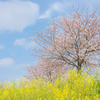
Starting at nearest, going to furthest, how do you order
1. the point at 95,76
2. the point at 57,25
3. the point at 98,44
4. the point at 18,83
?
the point at 95,76
the point at 18,83
the point at 98,44
the point at 57,25

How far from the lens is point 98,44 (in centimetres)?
1129

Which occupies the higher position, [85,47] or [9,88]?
[85,47]

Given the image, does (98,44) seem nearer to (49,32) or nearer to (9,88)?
(49,32)

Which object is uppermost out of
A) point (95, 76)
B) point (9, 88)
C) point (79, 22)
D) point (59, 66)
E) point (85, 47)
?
point (79, 22)

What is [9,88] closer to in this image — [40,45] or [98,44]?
[40,45]

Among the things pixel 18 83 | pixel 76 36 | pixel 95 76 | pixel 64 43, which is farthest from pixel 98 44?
pixel 18 83

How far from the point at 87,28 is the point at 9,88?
27.9 feet

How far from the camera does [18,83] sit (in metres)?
8.61

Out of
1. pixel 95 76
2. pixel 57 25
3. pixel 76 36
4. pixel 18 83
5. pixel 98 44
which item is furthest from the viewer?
pixel 57 25

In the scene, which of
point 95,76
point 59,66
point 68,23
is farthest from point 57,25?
point 95,76

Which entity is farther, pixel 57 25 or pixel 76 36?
pixel 57 25

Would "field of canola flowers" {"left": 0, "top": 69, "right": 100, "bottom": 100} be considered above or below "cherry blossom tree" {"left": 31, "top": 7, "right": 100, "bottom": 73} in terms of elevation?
below

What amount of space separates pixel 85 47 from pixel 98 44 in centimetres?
114

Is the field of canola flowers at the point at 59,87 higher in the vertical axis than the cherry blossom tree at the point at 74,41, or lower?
lower
